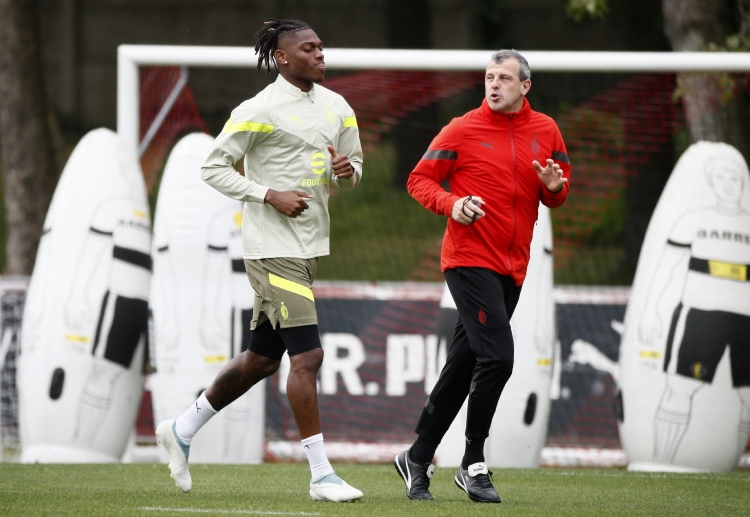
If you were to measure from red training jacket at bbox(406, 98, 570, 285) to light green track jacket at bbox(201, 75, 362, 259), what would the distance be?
392 millimetres

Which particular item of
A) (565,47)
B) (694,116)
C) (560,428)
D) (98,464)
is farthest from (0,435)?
(565,47)

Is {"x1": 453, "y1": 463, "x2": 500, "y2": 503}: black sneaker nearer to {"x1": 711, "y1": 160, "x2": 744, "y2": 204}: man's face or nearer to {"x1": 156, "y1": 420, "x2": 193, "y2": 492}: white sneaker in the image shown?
{"x1": 156, "y1": 420, "x2": 193, "y2": 492}: white sneaker

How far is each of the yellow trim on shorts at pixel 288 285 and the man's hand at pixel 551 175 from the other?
109cm

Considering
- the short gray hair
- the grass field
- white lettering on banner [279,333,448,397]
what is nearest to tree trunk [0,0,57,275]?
white lettering on banner [279,333,448,397]

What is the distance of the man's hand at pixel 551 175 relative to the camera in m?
5.45

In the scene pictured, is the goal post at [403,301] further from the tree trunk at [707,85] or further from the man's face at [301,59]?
the man's face at [301,59]

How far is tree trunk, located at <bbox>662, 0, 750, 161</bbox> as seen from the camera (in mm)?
9828

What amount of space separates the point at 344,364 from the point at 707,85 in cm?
349

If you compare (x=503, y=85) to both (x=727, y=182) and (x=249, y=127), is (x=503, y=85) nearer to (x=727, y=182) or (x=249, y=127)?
(x=249, y=127)

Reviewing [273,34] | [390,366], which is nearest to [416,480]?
[273,34]

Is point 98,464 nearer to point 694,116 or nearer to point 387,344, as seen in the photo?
point 387,344

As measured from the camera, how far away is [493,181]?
5543 millimetres

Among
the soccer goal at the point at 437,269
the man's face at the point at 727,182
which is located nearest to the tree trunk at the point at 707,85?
the soccer goal at the point at 437,269

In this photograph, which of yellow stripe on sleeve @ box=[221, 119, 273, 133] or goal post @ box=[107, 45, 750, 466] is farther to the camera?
goal post @ box=[107, 45, 750, 466]
